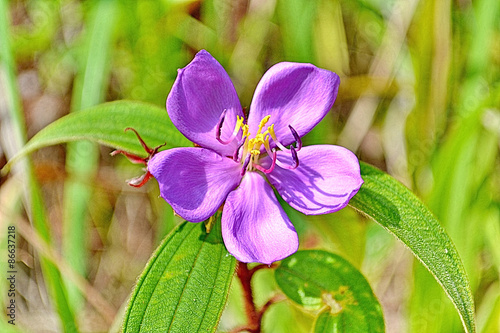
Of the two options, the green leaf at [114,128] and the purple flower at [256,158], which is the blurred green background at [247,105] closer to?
the green leaf at [114,128]

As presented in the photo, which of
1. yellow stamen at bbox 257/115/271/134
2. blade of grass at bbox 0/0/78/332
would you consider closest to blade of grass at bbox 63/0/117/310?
blade of grass at bbox 0/0/78/332

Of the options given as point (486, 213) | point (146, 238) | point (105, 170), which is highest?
point (486, 213)

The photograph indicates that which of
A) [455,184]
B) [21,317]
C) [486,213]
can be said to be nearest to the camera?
[455,184]

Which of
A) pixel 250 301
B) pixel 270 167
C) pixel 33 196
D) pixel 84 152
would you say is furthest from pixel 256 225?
pixel 84 152

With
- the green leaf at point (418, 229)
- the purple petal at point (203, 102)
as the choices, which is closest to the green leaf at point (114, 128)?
the purple petal at point (203, 102)

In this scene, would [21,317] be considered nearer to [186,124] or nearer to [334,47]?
[186,124]

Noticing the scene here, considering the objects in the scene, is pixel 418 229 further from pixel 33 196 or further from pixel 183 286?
pixel 33 196

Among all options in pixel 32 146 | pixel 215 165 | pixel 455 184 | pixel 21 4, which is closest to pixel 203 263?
pixel 215 165
